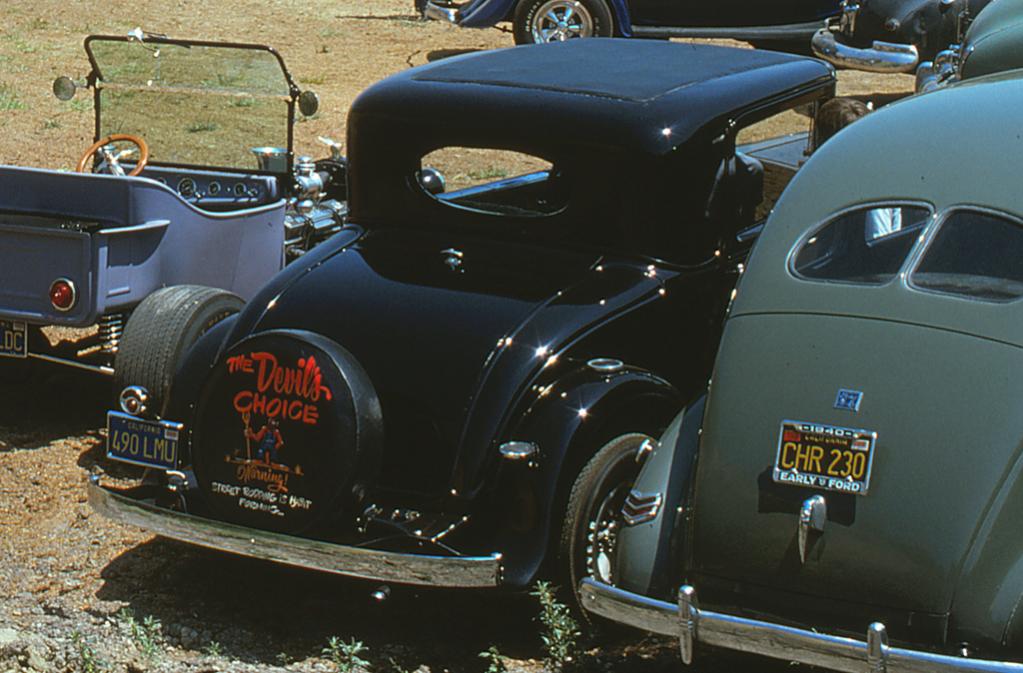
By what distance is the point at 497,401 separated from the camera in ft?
15.8

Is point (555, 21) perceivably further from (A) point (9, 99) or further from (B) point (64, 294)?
(B) point (64, 294)

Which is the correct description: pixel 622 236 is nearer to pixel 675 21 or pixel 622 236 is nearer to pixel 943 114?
pixel 943 114

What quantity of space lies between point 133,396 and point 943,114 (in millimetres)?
2904

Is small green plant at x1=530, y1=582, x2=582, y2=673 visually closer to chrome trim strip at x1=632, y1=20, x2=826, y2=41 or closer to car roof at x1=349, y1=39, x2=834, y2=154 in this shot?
car roof at x1=349, y1=39, x2=834, y2=154

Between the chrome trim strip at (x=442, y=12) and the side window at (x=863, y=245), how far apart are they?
450 inches

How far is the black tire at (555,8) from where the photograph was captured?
14.7 metres

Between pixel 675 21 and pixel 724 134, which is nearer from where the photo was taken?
pixel 724 134

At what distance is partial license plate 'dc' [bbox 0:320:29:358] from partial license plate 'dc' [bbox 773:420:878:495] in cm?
365

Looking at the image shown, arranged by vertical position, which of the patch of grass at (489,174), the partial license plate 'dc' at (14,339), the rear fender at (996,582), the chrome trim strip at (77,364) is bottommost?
the chrome trim strip at (77,364)

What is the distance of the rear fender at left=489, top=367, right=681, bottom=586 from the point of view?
4.71 meters

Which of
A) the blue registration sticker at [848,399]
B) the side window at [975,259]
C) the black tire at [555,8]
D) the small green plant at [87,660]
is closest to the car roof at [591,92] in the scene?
the side window at [975,259]

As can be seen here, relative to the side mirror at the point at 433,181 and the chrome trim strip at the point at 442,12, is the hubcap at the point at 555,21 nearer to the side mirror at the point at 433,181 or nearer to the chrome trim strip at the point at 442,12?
the chrome trim strip at the point at 442,12

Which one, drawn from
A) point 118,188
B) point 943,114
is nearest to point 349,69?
point 118,188

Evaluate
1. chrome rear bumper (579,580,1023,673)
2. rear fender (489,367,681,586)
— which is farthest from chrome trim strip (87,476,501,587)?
chrome rear bumper (579,580,1023,673)
